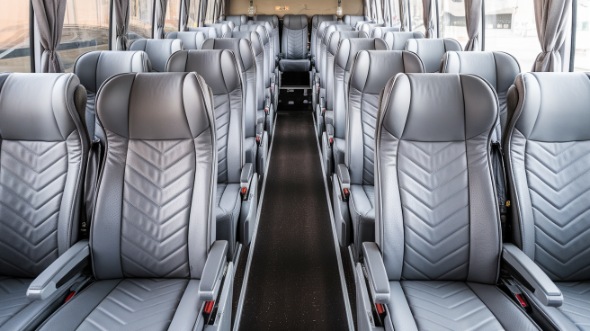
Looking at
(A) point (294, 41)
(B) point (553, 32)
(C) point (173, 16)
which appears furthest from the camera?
(A) point (294, 41)

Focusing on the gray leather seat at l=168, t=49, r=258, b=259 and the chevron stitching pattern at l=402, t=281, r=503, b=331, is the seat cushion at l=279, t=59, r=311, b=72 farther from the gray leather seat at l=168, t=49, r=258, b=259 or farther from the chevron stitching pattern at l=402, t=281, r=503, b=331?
the chevron stitching pattern at l=402, t=281, r=503, b=331

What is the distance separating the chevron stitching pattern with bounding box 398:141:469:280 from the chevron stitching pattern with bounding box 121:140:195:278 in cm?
100

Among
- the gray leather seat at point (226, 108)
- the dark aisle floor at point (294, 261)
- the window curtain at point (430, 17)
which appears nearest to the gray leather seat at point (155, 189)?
the dark aisle floor at point (294, 261)

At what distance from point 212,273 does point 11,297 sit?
996mm

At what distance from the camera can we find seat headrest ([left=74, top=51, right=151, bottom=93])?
368 centimetres

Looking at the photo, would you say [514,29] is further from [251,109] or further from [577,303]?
[577,303]

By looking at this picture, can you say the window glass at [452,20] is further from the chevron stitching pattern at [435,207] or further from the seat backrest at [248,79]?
the chevron stitching pattern at [435,207]

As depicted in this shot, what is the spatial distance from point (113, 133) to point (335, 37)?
398 centimetres

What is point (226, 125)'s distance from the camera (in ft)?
11.3

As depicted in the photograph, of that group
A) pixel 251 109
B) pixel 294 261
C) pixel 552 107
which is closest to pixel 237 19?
pixel 251 109

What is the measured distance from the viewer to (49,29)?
400cm

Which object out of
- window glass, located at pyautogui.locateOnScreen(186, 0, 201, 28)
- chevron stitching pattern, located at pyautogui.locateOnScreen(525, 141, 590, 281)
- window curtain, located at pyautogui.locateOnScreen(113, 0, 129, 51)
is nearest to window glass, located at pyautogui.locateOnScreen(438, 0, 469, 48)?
window curtain, located at pyautogui.locateOnScreen(113, 0, 129, 51)

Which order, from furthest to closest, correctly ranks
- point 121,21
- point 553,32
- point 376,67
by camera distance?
point 121,21
point 553,32
point 376,67

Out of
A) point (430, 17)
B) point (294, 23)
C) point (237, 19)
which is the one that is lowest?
point (430, 17)
